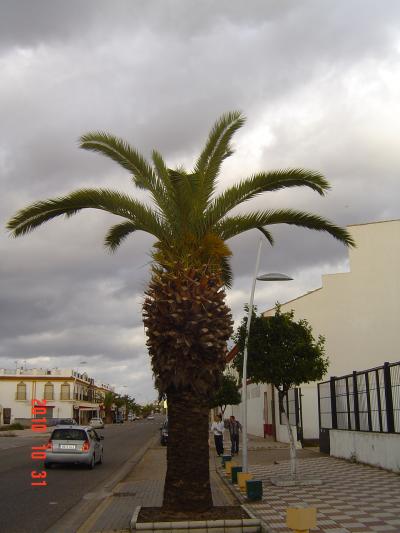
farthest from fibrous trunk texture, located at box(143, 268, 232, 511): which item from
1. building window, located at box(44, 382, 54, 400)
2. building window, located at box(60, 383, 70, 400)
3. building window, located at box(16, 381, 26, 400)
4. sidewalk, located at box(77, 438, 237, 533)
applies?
building window, located at box(60, 383, 70, 400)

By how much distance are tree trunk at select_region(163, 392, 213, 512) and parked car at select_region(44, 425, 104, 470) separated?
1163 cm

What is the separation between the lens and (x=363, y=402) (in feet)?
66.0

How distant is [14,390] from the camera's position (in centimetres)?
9175

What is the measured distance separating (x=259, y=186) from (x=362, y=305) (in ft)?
87.1

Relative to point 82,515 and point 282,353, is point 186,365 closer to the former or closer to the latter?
point 82,515

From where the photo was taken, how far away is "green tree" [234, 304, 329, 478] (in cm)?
1608

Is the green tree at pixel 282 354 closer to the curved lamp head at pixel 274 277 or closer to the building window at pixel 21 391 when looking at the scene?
the curved lamp head at pixel 274 277

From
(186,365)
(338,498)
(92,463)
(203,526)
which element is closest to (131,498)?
(338,498)

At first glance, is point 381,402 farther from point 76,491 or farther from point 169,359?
point 169,359

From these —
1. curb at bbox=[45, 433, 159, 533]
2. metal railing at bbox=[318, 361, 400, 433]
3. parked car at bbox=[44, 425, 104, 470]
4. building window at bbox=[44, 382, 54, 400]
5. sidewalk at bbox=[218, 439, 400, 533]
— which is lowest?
curb at bbox=[45, 433, 159, 533]

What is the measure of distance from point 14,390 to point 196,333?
288 feet

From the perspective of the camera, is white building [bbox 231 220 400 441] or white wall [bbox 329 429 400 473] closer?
white wall [bbox 329 429 400 473]

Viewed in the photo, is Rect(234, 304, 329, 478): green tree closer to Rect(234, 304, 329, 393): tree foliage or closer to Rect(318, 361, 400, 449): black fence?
Rect(234, 304, 329, 393): tree foliage

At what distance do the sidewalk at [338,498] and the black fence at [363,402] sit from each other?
1.39 m
